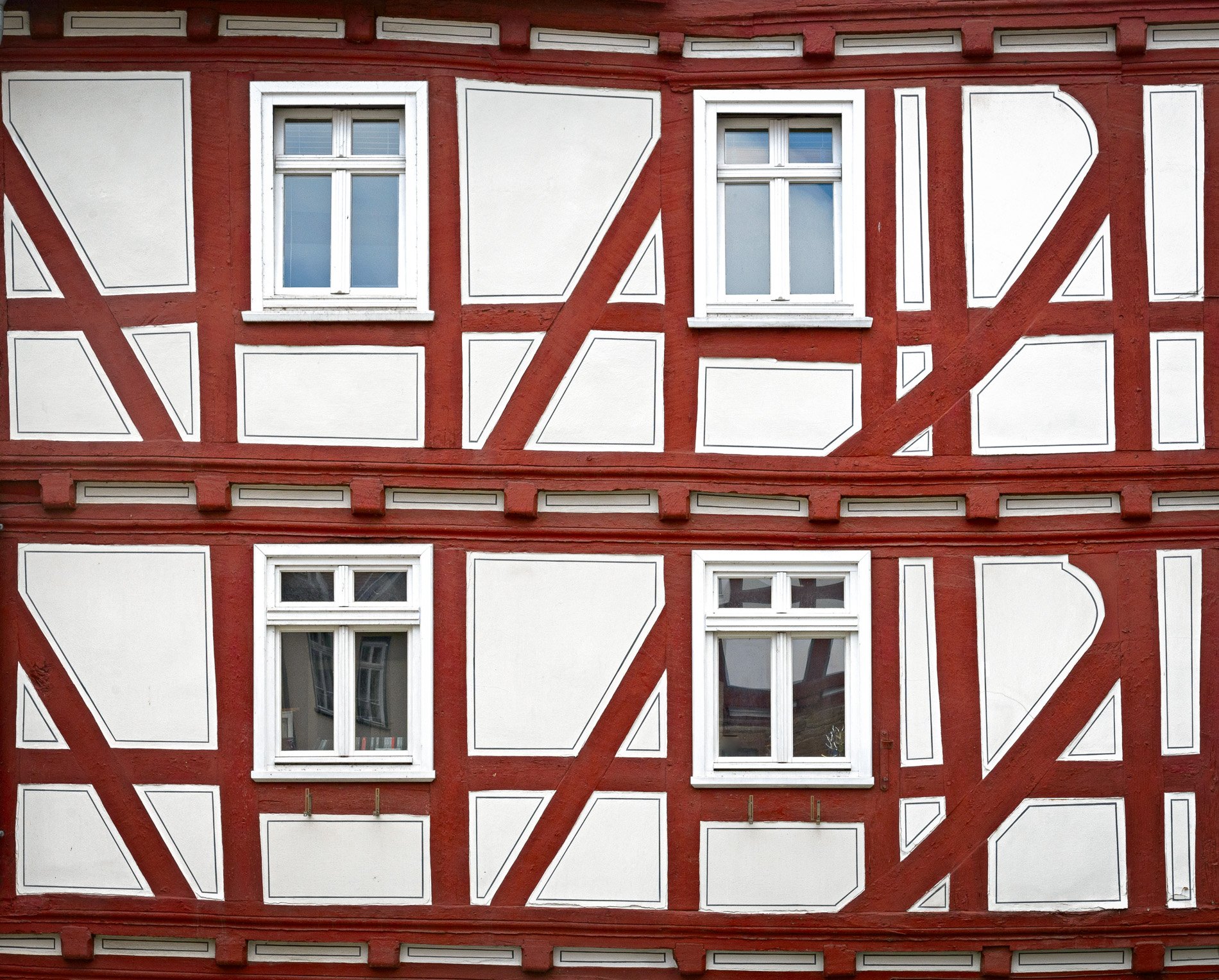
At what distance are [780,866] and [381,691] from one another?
2898mm

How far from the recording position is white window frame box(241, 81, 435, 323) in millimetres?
8914

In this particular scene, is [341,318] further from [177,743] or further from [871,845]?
[871,845]

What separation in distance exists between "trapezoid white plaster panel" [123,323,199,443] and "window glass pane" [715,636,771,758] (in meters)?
3.94

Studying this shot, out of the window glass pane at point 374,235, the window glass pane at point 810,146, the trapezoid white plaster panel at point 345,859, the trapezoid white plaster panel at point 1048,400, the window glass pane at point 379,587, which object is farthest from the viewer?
the window glass pane at point 810,146

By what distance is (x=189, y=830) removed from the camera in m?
8.79

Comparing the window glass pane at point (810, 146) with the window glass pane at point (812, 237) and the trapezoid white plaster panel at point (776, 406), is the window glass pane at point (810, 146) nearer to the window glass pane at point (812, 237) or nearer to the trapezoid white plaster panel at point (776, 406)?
the window glass pane at point (812, 237)

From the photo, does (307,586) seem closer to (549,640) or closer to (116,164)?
(549,640)

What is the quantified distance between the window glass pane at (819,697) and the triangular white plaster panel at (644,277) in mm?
2532

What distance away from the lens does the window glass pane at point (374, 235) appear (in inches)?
358

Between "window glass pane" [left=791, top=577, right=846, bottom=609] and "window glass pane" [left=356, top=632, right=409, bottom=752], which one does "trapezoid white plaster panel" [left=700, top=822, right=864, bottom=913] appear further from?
"window glass pane" [left=356, top=632, right=409, bottom=752]

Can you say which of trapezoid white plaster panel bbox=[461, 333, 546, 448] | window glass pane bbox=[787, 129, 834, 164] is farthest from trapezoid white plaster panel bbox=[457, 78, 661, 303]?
window glass pane bbox=[787, 129, 834, 164]

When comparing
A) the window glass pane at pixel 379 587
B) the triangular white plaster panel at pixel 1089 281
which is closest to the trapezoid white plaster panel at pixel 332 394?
the window glass pane at pixel 379 587

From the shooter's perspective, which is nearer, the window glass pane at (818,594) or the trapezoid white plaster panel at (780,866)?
the trapezoid white plaster panel at (780,866)

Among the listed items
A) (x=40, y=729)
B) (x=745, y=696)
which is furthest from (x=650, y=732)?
(x=40, y=729)
